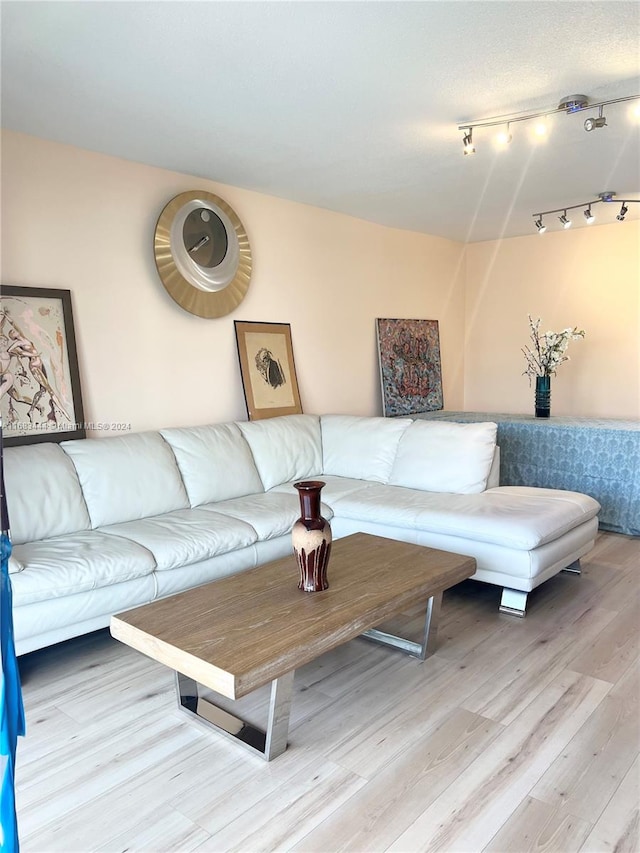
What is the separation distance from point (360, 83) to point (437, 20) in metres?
0.50

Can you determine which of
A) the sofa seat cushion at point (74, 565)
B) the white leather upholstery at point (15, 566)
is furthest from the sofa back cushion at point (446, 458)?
the white leather upholstery at point (15, 566)

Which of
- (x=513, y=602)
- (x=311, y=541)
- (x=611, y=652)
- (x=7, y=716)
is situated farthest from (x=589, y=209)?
(x=7, y=716)

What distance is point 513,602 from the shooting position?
115 inches

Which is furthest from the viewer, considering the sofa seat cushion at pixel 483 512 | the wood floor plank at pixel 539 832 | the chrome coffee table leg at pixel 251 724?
the sofa seat cushion at pixel 483 512

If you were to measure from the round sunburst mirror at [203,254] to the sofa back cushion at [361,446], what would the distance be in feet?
3.64

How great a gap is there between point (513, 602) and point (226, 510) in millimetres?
1507

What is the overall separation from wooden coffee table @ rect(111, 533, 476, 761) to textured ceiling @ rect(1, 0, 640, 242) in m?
1.92

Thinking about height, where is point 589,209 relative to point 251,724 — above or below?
above

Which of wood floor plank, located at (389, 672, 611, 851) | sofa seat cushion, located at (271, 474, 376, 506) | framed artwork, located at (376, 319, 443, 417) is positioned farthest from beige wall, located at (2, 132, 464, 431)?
wood floor plank, located at (389, 672, 611, 851)

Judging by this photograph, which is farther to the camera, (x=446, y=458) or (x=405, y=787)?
(x=446, y=458)

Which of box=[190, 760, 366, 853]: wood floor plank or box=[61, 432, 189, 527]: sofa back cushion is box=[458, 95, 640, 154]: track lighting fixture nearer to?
box=[61, 432, 189, 527]: sofa back cushion

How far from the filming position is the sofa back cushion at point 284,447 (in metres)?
3.79

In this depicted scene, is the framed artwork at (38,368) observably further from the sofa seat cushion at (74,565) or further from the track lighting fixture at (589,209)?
the track lighting fixture at (589,209)

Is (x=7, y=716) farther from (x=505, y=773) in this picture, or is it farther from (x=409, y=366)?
(x=409, y=366)
